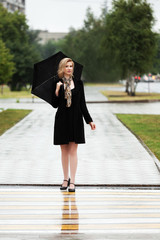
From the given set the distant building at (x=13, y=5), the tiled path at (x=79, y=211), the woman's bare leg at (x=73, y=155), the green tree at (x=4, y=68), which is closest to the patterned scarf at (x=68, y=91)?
the woman's bare leg at (x=73, y=155)

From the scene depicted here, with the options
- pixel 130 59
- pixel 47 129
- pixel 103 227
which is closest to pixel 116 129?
pixel 47 129

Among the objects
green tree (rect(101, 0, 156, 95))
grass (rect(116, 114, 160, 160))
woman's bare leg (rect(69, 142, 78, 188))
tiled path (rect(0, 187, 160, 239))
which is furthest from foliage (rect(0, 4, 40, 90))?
tiled path (rect(0, 187, 160, 239))

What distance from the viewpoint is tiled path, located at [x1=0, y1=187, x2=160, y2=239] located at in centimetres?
547

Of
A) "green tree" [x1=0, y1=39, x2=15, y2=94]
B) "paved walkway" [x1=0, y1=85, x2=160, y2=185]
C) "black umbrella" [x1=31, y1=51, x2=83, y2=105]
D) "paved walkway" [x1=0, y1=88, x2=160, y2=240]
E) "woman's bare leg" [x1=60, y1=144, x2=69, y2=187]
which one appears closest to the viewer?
"paved walkway" [x1=0, y1=88, x2=160, y2=240]

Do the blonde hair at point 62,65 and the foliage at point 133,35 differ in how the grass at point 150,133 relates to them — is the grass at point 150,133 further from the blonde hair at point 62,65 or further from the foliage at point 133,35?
the foliage at point 133,35

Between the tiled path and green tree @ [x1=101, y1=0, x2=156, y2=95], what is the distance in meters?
40.0

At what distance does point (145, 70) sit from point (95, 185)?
41647 mm

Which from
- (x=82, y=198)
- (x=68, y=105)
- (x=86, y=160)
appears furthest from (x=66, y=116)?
(x=86, y=160)

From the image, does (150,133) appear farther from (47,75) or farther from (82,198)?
→ (82,198)

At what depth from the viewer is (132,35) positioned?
153ft

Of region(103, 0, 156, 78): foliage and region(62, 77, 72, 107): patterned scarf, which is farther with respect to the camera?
region(103, 0, 156, 78): foliage

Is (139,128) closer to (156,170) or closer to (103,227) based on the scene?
(156,170)

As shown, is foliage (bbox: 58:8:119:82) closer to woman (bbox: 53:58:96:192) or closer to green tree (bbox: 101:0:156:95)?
green tree (bbox: 101:0:156:95)

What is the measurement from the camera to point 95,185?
766 cm
